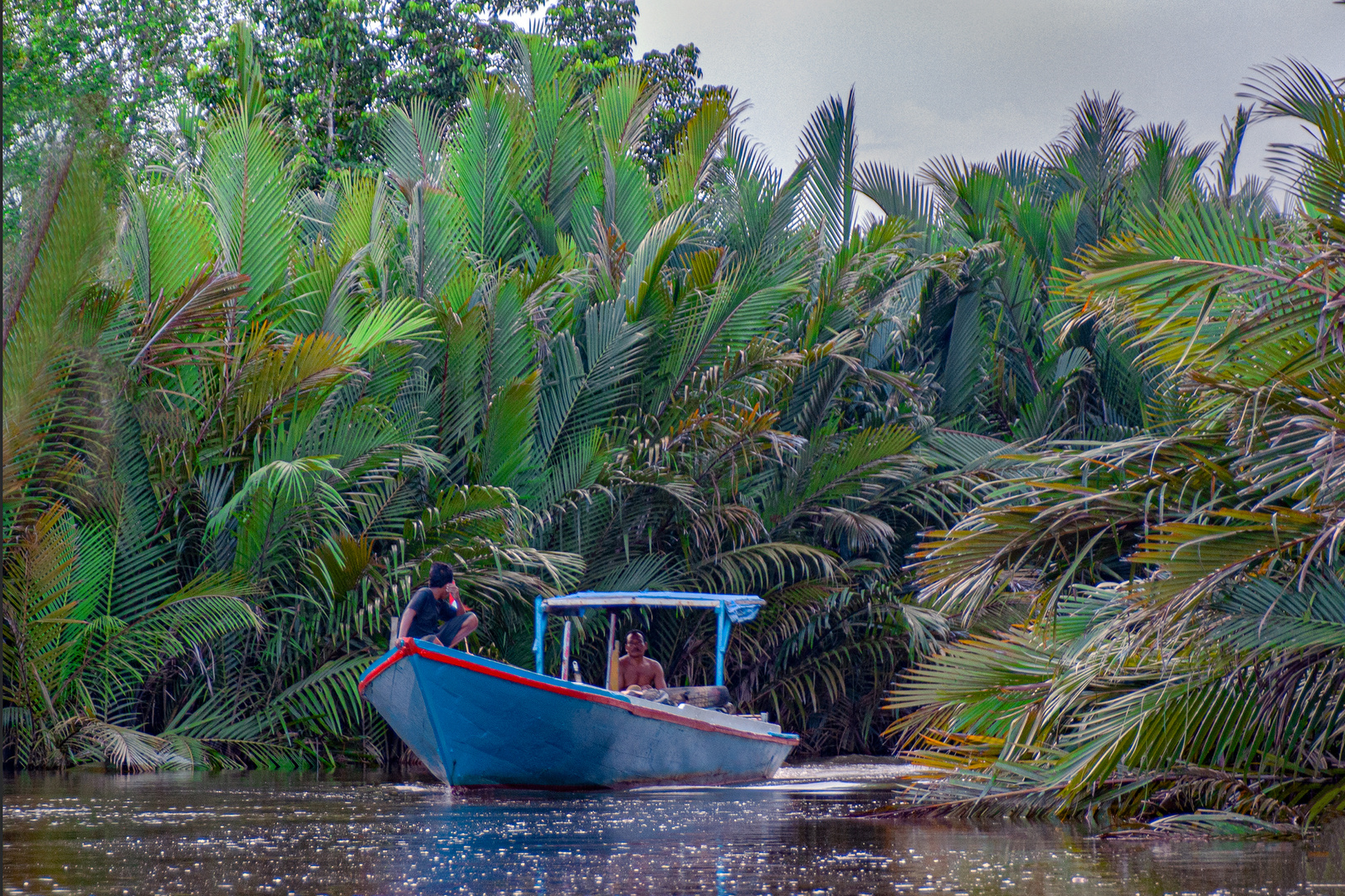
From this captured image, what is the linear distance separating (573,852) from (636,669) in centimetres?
644

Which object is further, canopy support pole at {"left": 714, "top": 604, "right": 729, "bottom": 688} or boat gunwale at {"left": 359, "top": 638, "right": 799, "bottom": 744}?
canopy support pole at {"left": 714, "top": 604, "right": 729, "bottom": 688}

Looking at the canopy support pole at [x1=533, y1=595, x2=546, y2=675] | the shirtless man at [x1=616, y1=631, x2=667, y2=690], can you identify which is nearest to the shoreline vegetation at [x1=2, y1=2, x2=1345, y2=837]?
the canopy support pole at [x1=533, y1=595, x2=546, y2=675]

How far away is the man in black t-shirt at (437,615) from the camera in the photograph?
1098 centimetres

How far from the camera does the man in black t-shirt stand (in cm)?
1098

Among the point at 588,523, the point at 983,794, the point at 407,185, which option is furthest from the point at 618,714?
the point at 407,185

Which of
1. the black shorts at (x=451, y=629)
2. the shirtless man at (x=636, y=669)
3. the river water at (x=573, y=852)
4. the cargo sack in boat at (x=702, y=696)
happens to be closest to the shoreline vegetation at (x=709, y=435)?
the river water at (x=573, y=852)

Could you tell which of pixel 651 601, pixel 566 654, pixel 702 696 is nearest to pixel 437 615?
pixel 566 654

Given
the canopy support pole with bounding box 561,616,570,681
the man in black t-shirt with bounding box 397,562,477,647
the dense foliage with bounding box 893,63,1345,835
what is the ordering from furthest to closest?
the canopy support pole with bounding box 561,616,570,681 < the man in black t-shirt with bounding box 397,562,477,647 < the dense foliage with bounding box 893,63,1345,835

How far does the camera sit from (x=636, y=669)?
1339 centimetres

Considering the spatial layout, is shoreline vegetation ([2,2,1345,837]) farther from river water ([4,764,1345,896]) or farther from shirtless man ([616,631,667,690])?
shirtless man ([616,631,667,690])

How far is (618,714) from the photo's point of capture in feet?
36.1

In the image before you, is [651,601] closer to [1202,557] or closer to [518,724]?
[518,724]

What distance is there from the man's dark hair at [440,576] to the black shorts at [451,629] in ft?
0.93

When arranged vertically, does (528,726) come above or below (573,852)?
above
